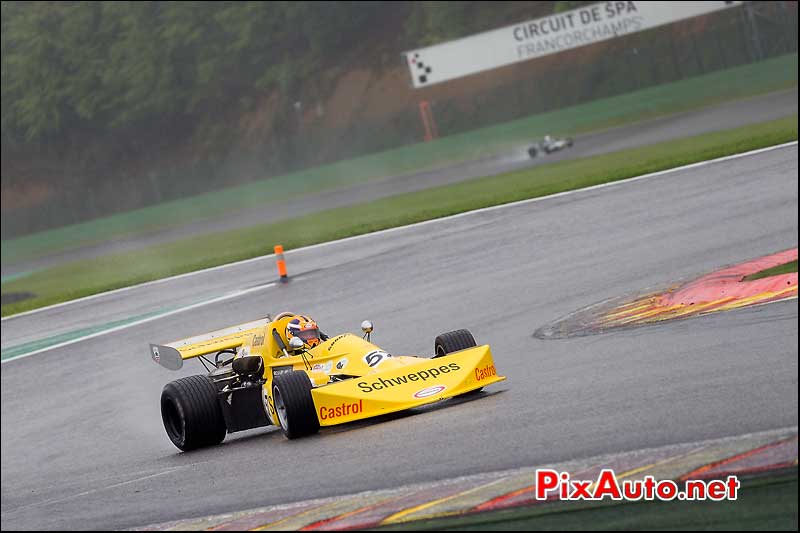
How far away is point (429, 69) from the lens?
136 ft

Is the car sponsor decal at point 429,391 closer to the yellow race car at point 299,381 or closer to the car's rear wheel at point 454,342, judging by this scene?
the yellow race car at point 299,381

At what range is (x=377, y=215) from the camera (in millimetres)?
29266

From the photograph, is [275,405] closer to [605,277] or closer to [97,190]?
[605,277]

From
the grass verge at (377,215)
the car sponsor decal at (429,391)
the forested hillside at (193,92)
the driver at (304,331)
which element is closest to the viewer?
the car sponsor decal at (429,391)

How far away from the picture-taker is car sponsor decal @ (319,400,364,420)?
8.93 metres

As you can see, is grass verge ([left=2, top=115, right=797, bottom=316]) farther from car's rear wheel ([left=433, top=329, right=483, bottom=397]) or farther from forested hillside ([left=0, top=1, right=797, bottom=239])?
forested hillside ([left=0, top=1, right=797, bottom=239])

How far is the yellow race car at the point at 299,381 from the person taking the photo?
29.5 ft

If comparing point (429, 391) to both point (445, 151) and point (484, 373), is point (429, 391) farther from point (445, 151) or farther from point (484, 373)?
point (445, 151)

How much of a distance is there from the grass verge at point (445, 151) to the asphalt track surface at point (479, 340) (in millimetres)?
15345

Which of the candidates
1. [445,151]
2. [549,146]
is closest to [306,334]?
[549,146]

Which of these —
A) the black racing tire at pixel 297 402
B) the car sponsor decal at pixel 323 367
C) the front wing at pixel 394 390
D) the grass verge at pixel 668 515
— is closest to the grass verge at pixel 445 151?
the car sponsor decal at pixel 323 367

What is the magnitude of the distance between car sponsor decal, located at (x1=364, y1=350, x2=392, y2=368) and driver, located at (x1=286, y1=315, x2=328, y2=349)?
879 millimetres

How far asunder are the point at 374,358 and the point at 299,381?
75cm

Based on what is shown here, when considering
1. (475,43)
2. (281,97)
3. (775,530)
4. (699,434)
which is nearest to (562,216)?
(699,434)
